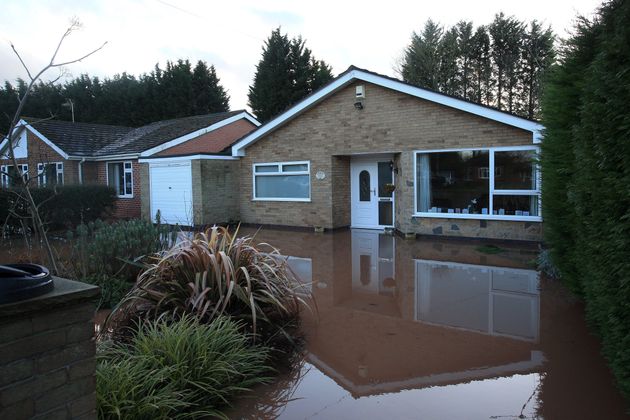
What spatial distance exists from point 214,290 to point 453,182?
8749 mm

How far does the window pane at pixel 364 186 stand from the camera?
1449 centimetres

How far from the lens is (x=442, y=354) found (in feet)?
15.5

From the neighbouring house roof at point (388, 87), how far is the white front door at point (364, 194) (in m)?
2.29

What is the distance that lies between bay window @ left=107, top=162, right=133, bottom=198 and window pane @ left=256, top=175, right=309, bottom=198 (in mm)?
6874

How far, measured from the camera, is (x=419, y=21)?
98.7 ft

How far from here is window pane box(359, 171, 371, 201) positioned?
1449cm

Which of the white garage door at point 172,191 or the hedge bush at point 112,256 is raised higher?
the white garage door at point 172,191

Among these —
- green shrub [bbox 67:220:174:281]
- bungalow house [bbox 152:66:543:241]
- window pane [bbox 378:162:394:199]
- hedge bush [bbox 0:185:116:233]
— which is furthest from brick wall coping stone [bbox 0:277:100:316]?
hedge bush [bbox 0:185:116:233]

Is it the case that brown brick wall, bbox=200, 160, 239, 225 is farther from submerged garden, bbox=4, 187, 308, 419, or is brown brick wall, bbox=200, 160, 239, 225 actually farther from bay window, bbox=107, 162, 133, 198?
submerged garden, bbox=4, 187, 308, 419

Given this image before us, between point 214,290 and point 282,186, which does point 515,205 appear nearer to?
point 282,186

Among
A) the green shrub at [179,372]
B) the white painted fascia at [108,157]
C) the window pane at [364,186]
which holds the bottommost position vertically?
the green shrub at [179,372]

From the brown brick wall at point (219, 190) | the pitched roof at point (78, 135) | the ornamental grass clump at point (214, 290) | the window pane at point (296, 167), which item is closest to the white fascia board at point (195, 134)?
the brown brick wall at point (219, 190)

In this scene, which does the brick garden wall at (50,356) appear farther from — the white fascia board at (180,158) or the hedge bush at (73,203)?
the white fascia board at (180,158)

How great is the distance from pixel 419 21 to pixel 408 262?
80.7ft
